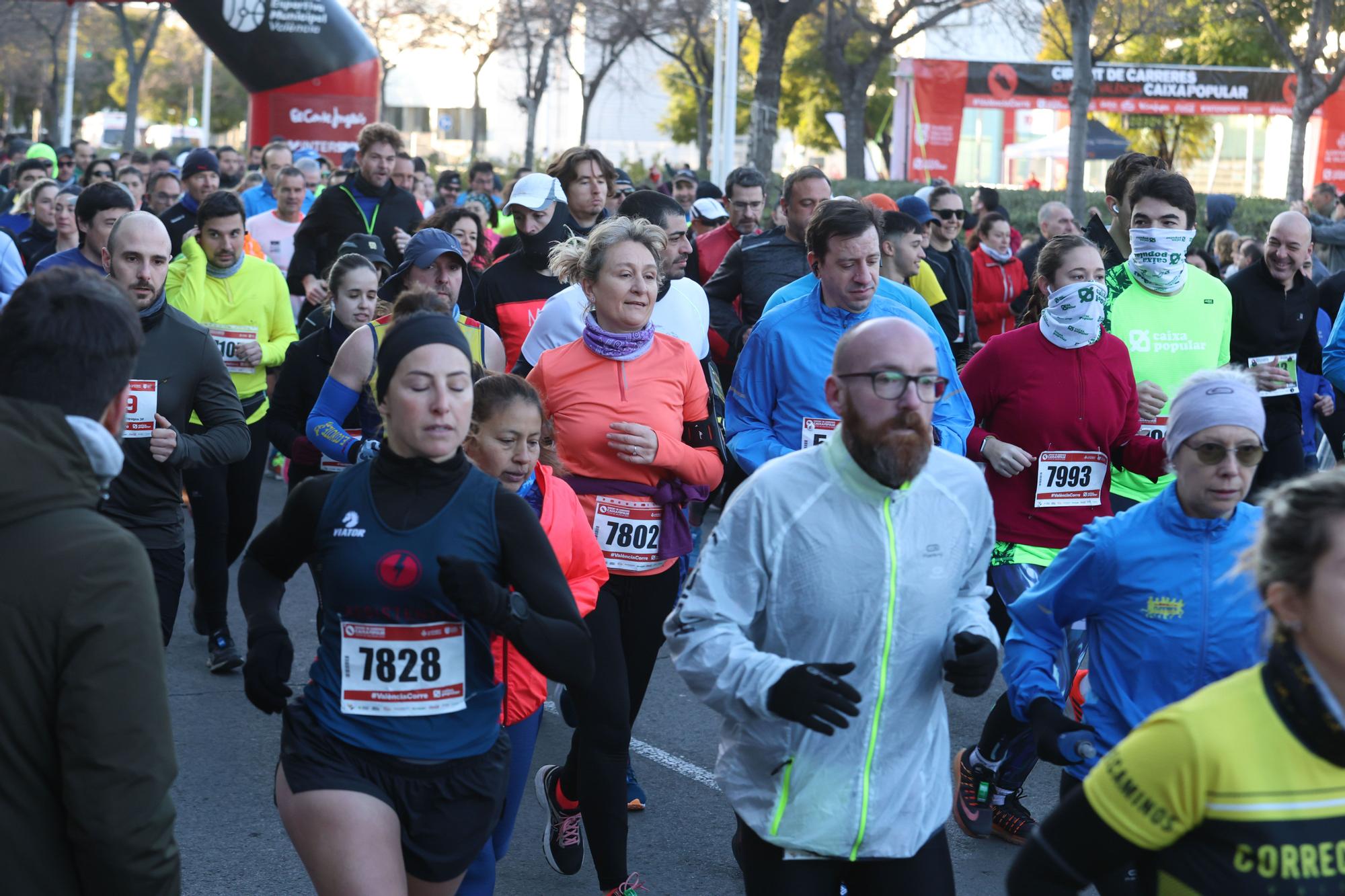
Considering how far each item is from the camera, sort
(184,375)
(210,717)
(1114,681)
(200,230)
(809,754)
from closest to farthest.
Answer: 1. (809,754)
2. (1114,681)
3. (184,375)
4. (210,717)
5. (200,230)

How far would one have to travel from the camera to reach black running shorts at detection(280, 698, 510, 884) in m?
3.22

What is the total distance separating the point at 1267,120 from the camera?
47750 mm

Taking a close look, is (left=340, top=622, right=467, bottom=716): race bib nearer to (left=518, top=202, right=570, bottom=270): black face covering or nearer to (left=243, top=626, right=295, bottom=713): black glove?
(left=243, top=626, right=295, bottom=713): black glove

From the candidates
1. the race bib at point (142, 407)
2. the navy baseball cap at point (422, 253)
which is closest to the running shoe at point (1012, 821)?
the navy baseball cap at point (422, 253)

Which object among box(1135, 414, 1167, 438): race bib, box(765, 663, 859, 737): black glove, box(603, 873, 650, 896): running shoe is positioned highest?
box(1135, 414, 1167, 438): race bib

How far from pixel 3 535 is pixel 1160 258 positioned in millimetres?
4475

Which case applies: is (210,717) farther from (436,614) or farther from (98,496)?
(98,496)

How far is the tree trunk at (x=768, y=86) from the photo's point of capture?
27.8 m

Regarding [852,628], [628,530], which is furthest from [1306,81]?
[852,628]

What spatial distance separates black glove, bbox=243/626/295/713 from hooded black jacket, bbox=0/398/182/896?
767 millimetres

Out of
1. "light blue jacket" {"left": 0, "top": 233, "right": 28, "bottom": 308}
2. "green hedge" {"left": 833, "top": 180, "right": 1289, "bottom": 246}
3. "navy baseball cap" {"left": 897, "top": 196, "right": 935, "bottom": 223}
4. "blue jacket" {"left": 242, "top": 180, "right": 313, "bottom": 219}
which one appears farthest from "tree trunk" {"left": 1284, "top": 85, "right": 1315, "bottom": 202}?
"light blue jacket" {"left": 0, "top": 233, "right": 28, "bottom": 308}

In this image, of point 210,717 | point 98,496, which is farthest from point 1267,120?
point 98,496

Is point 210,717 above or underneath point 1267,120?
underneath

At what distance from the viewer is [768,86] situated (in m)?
28.2
